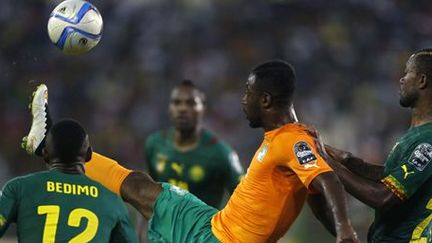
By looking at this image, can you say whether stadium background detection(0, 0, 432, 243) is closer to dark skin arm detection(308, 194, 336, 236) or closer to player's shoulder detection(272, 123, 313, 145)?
dark skin arm detection(308, 194, 336, 236)

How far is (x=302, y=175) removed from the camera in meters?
5.39

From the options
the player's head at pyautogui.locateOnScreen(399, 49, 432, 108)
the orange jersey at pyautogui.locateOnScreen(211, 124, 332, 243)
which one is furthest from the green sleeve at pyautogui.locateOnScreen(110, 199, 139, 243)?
the player's head at pyautogui.locateOnScreen(399, 49, 432, 108)

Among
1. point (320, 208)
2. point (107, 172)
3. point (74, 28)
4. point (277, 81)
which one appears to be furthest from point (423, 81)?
point (74, 28)

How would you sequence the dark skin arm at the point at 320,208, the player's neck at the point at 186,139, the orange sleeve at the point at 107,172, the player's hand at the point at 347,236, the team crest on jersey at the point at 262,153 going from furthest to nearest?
the player's neck at the point at 186,139 → the orange sleeve at the point at 107,172 → the dark skin arm at the point at 320,208 → the team crest on jersey at the point at 262,153 → the player's hand at the point at 347,236

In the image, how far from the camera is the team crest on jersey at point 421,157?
18.5 feet

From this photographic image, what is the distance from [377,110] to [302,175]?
8.76 metres

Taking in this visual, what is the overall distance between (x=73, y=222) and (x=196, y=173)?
3.75 m

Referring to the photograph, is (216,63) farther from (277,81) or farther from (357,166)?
(277,81)

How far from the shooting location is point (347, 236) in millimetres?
5043

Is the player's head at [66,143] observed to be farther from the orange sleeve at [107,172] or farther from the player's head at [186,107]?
the player's head at [186,107]

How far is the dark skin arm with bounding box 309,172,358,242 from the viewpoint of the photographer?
5.06 meters

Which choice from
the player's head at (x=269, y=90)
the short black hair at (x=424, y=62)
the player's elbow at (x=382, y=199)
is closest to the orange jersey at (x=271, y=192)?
the player's head at (x=269, y=90)

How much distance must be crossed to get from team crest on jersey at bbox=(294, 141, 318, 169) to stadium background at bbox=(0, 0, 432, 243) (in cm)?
778

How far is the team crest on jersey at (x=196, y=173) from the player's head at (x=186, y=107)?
17.0 inches
